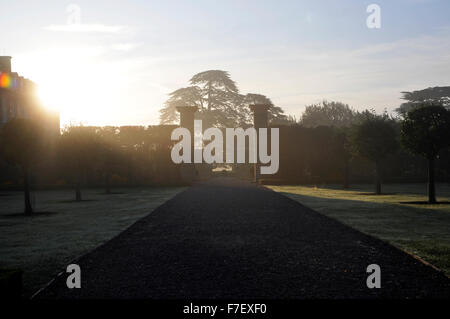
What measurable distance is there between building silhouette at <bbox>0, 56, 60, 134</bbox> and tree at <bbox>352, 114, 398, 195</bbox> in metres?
32.7

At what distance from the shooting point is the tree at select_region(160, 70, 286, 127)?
48.0 metres

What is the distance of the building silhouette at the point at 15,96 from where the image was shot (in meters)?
46.5

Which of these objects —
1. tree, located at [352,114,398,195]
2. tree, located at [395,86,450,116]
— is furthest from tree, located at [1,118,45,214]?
tree, located at [395,86,450,116]

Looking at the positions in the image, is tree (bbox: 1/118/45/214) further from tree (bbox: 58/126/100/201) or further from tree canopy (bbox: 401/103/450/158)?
tree canopy (bbox: 401/103/450/158)

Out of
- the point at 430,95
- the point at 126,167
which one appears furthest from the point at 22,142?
the point at 430,95

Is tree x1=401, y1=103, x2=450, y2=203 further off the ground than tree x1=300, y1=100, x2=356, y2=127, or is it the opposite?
tree x1=300, y1=100, x2=356, y2=127

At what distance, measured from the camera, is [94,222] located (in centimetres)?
1431

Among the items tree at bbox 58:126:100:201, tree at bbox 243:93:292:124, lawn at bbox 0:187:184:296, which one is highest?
tree at bbox 243:93:292:124

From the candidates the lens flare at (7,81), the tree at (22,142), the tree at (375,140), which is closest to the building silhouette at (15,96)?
the lens flare at (7,81)

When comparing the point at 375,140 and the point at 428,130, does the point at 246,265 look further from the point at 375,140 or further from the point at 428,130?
the point at 375,140

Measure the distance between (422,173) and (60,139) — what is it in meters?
33.5

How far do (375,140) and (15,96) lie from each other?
4131cm

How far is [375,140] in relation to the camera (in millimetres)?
25672
